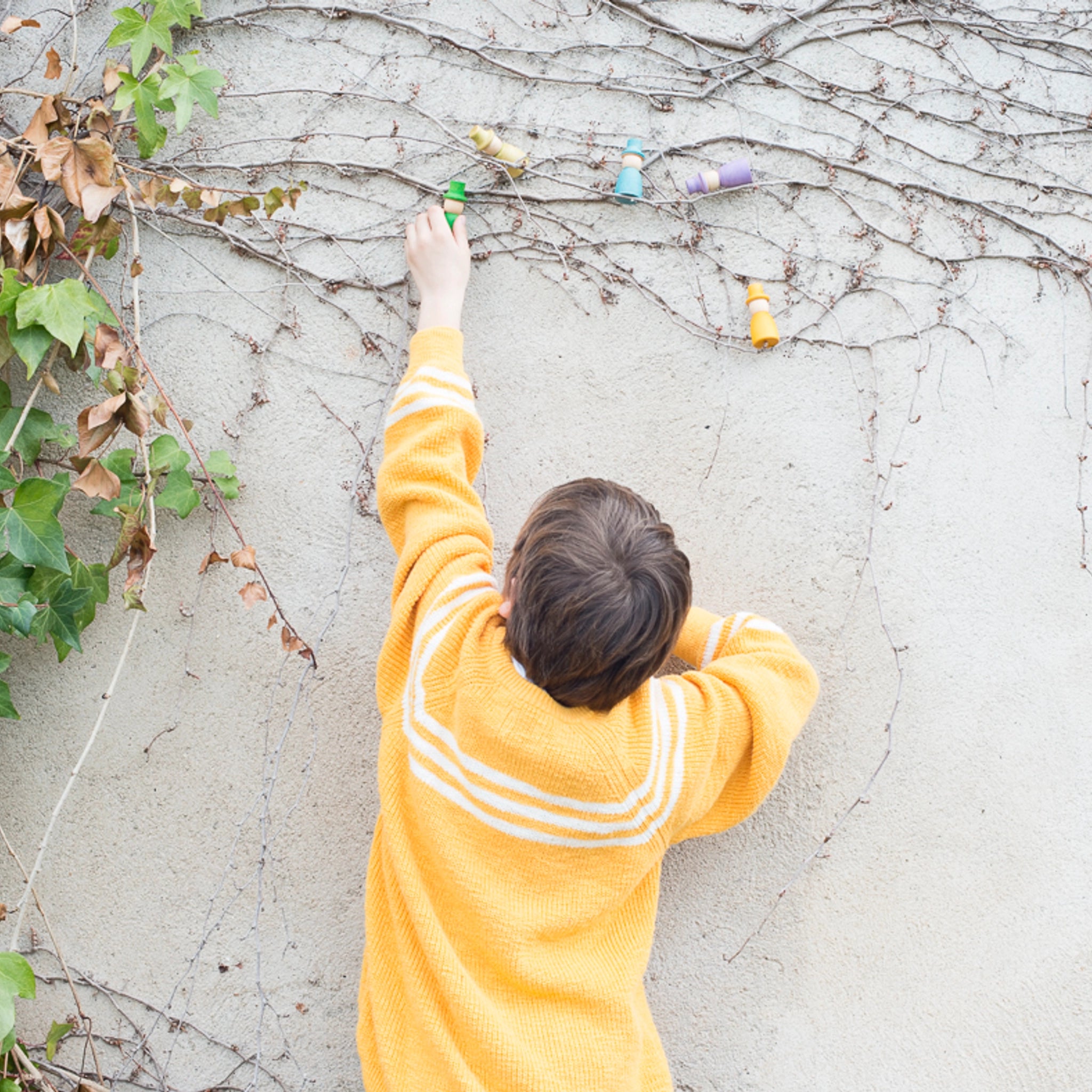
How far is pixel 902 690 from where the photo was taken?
1.67 m

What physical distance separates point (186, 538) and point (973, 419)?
1.55 m

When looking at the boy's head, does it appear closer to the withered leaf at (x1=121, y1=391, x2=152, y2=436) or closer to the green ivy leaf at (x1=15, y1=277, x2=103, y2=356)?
the withered leaf at (x1=121, y1=391, x2=152, y2=436)

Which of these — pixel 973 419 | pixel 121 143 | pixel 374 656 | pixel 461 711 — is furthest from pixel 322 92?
pixel 973 419

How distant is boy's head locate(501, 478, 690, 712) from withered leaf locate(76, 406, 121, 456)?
2.46 ft

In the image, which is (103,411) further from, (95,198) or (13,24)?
(13,24)

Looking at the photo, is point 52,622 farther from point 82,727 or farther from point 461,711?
point 461,711

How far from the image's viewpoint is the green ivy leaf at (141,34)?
59.6 inches

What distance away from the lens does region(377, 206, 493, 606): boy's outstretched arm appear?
53.2 inches

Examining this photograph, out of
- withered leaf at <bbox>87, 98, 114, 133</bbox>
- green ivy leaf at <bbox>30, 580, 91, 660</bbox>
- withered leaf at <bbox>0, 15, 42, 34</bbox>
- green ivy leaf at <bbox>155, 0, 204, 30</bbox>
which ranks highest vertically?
green ivy leaf at <bbox>155, 0, 204, 30</bbox>

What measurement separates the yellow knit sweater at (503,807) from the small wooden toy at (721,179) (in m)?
0.65

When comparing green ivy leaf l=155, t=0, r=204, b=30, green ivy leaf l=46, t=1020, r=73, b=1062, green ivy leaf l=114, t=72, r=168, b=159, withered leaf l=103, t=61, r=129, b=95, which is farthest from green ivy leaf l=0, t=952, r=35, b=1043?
green ivy leaf l=155, t=0, r=204, b=30

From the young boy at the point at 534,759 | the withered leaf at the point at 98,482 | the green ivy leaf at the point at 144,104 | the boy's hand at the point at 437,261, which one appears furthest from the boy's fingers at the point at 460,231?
the withered leaf at the point at 98,482

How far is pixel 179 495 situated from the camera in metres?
1.58

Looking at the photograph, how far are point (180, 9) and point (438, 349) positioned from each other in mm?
784
